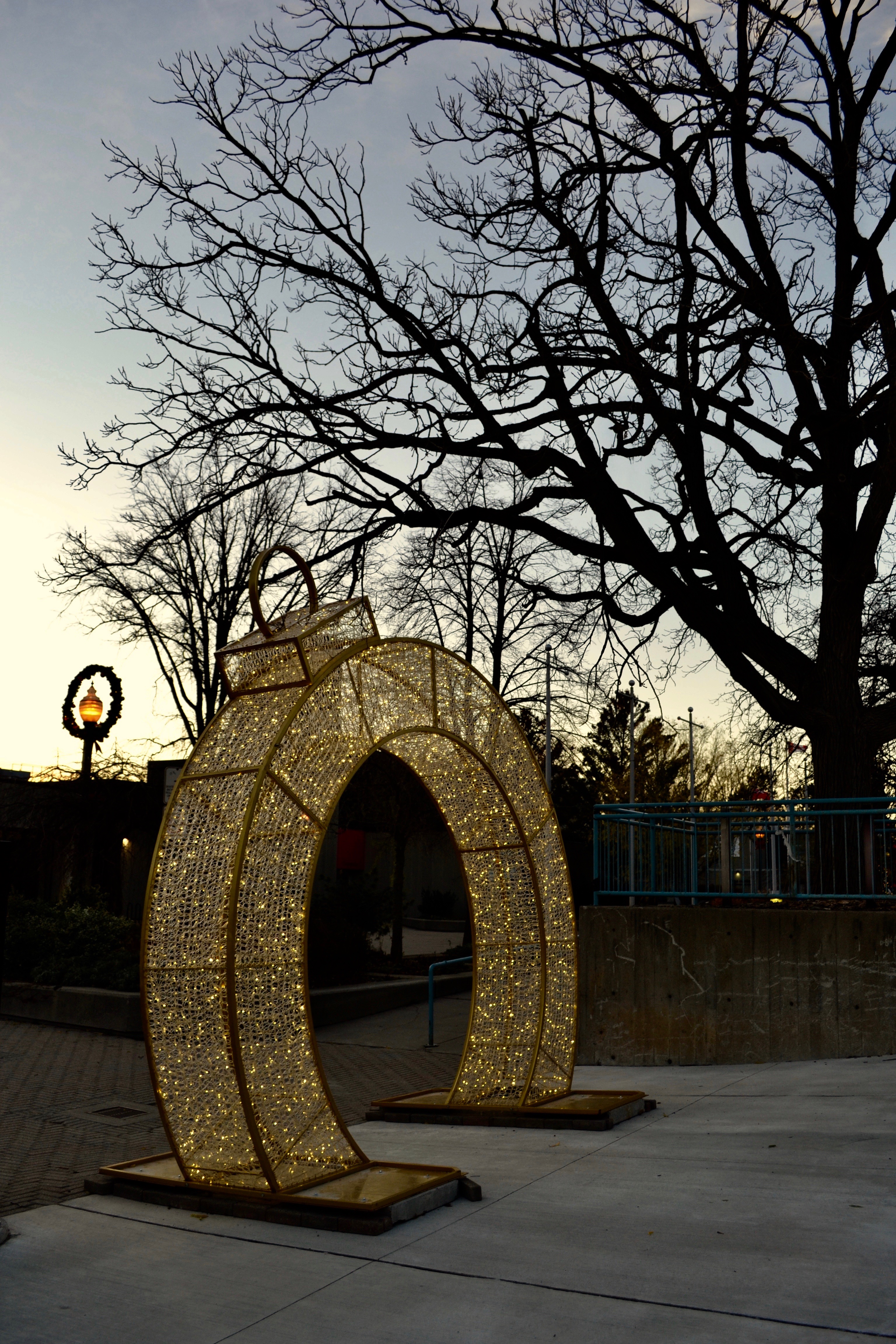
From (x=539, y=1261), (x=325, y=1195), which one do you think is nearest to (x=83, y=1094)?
(x=325, y=1195)

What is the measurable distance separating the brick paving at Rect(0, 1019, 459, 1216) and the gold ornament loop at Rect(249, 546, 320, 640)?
371 centimetres

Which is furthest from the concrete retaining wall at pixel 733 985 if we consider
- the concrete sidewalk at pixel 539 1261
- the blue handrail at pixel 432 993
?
the concrete sidewalk at pixel 539 1261

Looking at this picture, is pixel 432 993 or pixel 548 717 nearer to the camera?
pixel 432 993

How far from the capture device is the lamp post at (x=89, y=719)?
1784cm

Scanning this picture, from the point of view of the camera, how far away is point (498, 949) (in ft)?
27.8

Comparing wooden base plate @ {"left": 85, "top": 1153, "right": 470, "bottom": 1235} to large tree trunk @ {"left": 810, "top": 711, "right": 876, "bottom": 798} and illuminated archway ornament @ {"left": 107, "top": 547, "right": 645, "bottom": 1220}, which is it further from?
large tree trunk @ {"left": 810, "top": 711, "right": 876, "bottom": 798}

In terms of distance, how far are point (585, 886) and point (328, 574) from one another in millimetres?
13013

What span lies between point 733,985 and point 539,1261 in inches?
270

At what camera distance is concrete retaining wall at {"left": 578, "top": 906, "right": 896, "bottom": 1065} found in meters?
10.6

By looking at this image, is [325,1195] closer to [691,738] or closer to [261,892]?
[261,892]

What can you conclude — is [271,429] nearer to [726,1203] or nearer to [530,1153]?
[530,1153]

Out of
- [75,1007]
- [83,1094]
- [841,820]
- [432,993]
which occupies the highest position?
[841,820]

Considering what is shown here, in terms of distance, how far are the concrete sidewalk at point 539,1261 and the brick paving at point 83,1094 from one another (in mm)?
1508

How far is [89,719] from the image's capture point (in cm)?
1789
